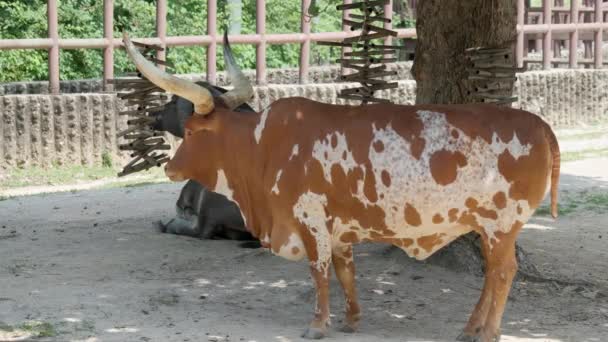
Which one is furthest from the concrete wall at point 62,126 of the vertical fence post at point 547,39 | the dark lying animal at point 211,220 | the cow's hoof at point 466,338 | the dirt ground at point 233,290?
the cow's hoof at point 466,338

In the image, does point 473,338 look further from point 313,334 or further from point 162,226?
point 162,226

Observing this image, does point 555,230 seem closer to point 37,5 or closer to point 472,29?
point 472,29

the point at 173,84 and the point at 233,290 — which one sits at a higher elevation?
the point at 173,84

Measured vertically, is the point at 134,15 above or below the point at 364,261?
above

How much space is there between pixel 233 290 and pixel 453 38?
2.58 meters

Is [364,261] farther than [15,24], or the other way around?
[15,24]

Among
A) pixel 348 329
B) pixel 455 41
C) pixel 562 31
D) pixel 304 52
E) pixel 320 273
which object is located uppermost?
pixel 562 31

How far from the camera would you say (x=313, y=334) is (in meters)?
7.28

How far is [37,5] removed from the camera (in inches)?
812

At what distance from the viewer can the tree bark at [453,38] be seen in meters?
9.20

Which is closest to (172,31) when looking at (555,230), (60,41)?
(60,41)

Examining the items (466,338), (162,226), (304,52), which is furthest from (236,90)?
(304,52)

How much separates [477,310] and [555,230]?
4077 millimetres

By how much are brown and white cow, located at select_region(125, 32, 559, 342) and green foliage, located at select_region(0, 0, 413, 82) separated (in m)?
11.4
